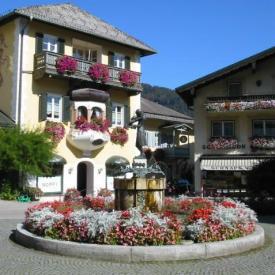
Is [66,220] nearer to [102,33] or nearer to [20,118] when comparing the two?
[20,118]

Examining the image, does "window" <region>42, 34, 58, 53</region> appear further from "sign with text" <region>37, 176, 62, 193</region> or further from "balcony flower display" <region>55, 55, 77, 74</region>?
"sign with text" <region>37, 176, 62, 193</region>

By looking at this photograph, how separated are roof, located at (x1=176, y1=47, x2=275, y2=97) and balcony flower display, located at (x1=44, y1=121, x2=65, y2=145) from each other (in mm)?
10007

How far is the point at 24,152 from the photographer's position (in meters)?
27.2

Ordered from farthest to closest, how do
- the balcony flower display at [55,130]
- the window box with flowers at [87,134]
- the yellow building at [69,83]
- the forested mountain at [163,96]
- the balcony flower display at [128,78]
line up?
the forested mountain at [163,96]
the balcony flower display at [128,78]
the window box with flowers at [87,134]
the balcony flower display at [55,130]
the yellow building at [69,83]

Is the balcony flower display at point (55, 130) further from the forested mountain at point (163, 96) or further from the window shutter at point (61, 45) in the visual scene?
the forested mountain at point (163, 96)

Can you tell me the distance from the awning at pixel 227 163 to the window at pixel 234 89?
15.8ft

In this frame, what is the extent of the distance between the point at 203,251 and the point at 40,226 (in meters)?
3.91

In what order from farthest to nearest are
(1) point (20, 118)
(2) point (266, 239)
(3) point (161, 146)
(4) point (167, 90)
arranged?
(4) point (167, 90) → (3) point (161, 146) → (1) point (20, 118) → (2) point (266, 239)

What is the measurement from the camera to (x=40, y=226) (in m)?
12.0

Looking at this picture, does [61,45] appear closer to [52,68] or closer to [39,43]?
[39,43]

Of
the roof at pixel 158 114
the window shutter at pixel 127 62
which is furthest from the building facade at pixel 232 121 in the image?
the window shutter at pixel 127 62

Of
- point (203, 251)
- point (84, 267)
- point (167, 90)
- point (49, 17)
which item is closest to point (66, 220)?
point (84, 267)

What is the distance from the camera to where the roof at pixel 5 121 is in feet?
94.5

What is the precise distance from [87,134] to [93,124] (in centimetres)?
86
